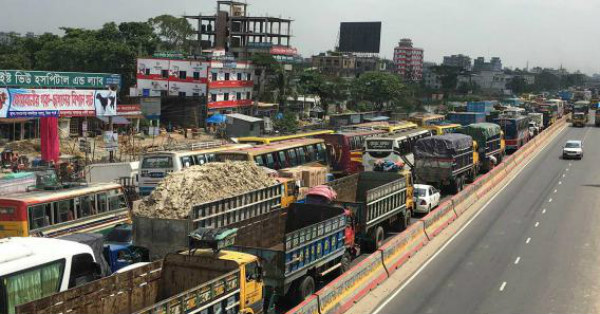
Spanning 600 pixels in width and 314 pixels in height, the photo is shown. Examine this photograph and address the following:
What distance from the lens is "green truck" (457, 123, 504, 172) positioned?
43156 mm

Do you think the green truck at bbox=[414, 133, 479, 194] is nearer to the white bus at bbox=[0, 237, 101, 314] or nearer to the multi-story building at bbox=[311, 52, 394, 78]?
the white bus at bbox=[0, 237, 101, 314]

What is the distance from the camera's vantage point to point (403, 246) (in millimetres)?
22297

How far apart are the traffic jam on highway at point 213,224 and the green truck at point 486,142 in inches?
223

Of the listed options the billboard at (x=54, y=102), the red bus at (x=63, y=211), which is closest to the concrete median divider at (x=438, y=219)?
the red bus at (x=63, y=211)

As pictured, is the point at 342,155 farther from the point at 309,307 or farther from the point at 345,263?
the point at 309,307

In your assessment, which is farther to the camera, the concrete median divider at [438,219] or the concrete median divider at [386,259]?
the concrete median divider at [438,219]

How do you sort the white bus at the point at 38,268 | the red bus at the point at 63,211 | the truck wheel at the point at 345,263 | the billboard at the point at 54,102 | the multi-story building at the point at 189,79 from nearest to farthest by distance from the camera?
the white bus at the point at 38,268, the red bus at the point at 63,211, the truck wheel at the point at 345,263, the billboard at the point at 54,102, the multi-story building at the point at 189,79

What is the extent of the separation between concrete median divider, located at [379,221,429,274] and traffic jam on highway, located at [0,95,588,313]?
112cm

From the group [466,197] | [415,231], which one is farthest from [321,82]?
[415,231]

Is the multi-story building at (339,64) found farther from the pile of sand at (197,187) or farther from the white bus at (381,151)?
the pile of sand at (197,187)

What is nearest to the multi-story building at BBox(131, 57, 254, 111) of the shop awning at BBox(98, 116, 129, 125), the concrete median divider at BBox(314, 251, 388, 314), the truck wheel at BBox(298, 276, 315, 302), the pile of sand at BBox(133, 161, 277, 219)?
the shop awning at BBox(98, 116, 129, 125)

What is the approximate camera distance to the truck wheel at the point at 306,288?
16.6 m

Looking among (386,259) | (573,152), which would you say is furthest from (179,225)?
(573,152)

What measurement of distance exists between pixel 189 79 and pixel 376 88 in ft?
149
